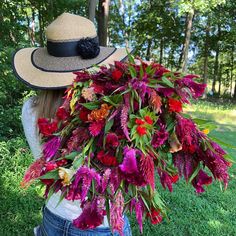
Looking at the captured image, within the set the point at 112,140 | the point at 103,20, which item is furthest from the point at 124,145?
the point at 103,20

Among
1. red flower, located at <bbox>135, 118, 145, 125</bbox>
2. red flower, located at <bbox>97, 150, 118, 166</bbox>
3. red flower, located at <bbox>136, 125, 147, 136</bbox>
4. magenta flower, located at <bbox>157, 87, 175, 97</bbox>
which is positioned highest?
magenta flower, located at <bbox>157, 87, 175, 97</bbox>

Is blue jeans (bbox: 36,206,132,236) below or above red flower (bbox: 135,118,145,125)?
below

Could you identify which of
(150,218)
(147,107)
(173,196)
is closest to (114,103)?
(147,107)

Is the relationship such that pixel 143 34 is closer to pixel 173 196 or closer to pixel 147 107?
pixel 173 196

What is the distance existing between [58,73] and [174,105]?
0.62m

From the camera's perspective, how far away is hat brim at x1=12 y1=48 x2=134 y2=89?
1570 millimetres

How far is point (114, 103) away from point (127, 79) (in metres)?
0.11

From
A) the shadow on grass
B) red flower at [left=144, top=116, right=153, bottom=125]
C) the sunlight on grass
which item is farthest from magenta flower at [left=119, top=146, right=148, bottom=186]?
the sunlight on grass

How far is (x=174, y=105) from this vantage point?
120cm

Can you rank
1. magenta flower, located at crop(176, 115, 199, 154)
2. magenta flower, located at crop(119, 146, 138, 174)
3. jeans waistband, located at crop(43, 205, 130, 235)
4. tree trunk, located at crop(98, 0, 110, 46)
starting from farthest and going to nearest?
tree trunk, located at crop(98, 0, 110, 46) → jeans waistband, located at crop(43, 205, 130, 235) → magenta flower, located at crop(176, 115, 199, 154) → magenta flower, located at crop(119, 146, 138, 174)

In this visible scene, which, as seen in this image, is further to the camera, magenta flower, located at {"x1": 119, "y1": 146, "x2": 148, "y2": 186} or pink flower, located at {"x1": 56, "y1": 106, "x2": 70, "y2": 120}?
pink flower, located at {"x1": 56, "y1": 106, "x2": 70, "y2": 120}

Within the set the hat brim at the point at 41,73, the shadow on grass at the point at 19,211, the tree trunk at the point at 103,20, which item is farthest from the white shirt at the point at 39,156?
the tree trunk at the point at 103,20

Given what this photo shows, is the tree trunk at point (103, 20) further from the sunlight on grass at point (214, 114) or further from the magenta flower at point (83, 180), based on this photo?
the magenta flower at point (83, 180)

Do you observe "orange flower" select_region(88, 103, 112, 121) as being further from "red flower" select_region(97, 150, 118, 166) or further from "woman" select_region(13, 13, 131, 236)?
"woman" select_region(13, 13, 131, 236)
